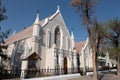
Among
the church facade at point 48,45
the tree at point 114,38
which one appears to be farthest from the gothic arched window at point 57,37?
the tree at point 114,38

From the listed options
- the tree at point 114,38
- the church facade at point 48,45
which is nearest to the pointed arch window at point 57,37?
the church facade at point 48,45

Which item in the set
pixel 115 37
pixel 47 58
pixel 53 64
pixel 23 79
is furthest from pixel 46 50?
pixel 115 37

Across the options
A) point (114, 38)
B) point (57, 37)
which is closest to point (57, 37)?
point (57, 37)

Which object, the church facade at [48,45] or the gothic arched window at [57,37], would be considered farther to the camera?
the gothic arched window at [57,37]

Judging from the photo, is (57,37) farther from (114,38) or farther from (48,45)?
(114,38)

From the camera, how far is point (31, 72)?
18188 millimetres

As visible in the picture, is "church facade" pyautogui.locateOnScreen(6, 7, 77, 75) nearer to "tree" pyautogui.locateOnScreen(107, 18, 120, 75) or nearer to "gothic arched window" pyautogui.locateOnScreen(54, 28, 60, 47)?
"gothic arched window" pyautogui.locateOnScreen(54, 28, 60, 47)

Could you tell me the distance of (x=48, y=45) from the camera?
26.1 metres

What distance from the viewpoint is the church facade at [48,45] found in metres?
24.1

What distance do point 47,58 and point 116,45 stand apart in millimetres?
13750

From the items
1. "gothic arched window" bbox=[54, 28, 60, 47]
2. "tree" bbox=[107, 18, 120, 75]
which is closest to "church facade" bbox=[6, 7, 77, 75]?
"gothic arched window" bbox=[54, 28, 60, 47]

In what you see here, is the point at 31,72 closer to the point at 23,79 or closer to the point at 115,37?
the point at 23,79

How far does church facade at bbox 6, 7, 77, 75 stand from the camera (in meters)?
24.1

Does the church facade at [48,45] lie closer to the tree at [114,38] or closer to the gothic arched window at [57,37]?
the gothic arched window at [57,37]
